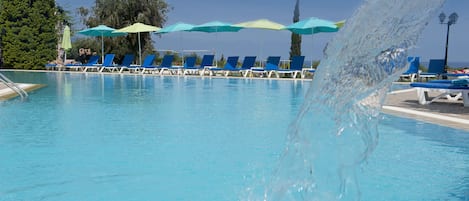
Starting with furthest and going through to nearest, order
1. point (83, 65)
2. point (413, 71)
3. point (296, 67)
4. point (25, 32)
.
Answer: point (25, 32) → point (83, 65) → point (296, 67) → point (413, 71)

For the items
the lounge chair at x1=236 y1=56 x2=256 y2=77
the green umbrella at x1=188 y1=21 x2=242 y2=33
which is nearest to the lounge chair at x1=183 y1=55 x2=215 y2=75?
the lounge chair at x1=236 y1=56 x2=256 y2=77

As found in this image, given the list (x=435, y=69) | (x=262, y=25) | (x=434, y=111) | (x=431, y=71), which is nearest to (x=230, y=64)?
(x=262, y=25)

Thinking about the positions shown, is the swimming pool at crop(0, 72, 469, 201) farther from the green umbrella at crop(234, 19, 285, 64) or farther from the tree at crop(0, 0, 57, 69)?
the tree at crop(0, 0, 57, 69)

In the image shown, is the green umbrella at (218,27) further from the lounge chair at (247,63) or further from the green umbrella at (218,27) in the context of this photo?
the lounge chair at (247,63)

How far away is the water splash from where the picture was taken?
295 cm

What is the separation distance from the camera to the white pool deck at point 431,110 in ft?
22.7

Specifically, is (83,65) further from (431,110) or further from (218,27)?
(431,110)

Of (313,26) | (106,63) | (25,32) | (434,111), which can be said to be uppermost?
(313,26)

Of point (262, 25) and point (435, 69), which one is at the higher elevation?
point (262, 25)

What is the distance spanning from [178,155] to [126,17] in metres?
23.6

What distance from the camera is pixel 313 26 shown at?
19.3 metres

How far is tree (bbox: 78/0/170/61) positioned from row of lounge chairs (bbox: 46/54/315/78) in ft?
11.3

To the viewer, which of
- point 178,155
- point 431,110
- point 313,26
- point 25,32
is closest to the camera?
point 178,155

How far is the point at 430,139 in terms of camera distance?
6008mm
